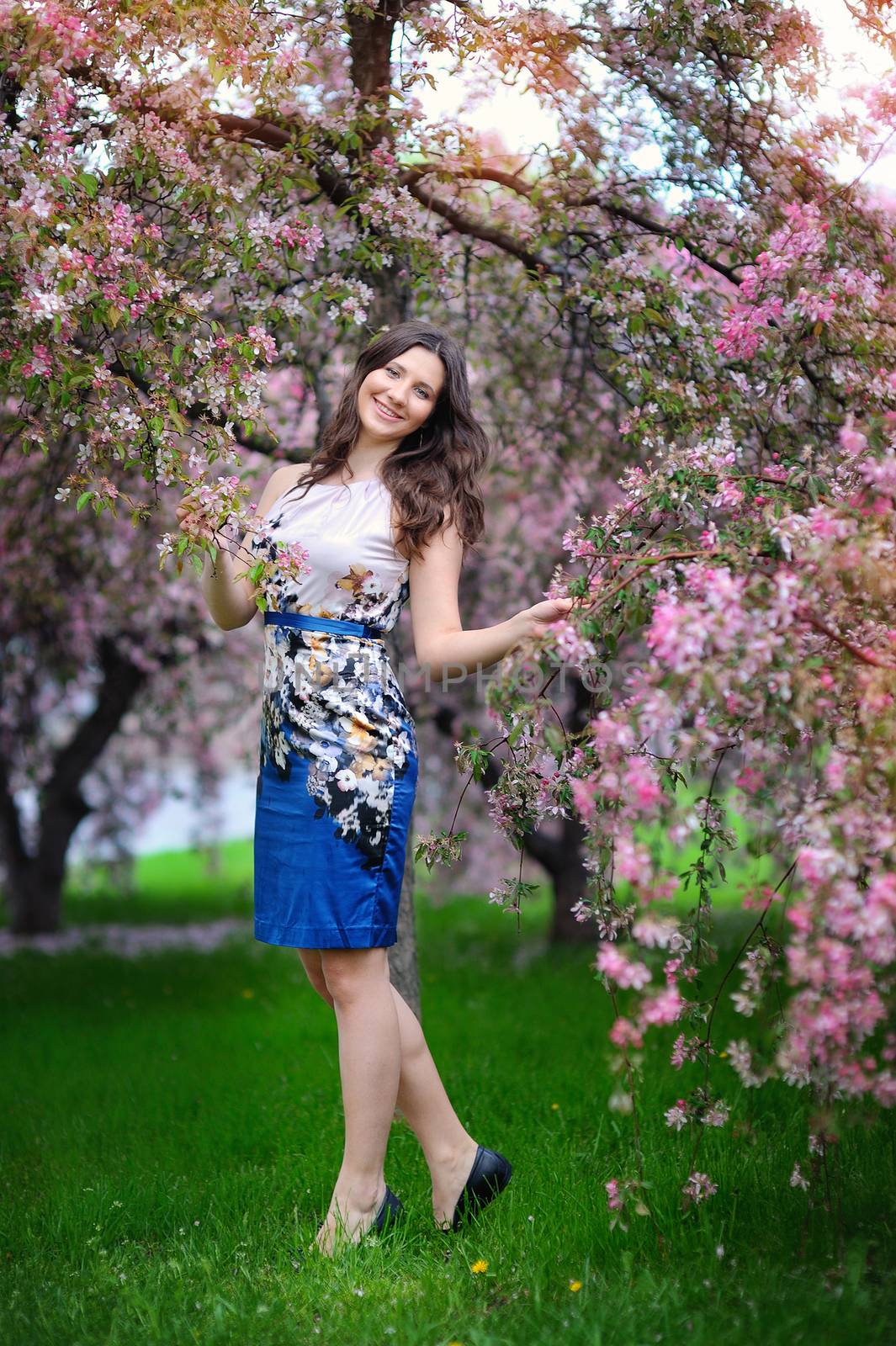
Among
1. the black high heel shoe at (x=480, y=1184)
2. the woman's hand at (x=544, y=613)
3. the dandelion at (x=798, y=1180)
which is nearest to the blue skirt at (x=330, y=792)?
the woman's hand at (x=544, y=613)

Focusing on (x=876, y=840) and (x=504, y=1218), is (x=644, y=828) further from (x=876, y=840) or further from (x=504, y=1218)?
(x=504, y=1218)

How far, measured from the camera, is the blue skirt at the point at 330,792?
2.44m

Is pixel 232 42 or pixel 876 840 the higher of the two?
pixel 232 42

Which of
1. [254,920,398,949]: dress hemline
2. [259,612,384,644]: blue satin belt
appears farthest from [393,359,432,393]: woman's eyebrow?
[254,920,398,949]: dress hemline

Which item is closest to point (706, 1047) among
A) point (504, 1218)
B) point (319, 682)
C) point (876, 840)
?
point (504, 1218)

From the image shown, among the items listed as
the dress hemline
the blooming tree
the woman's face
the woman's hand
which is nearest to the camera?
the blooming tree

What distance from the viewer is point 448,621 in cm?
251

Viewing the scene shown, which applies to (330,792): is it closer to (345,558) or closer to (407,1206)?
(345,558)

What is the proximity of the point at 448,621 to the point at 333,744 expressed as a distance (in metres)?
0.36

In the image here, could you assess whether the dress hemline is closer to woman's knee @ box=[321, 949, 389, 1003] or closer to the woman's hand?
woman's knee @ box=[321, 949, 389, 1003]

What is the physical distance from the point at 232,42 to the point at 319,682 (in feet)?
4.85

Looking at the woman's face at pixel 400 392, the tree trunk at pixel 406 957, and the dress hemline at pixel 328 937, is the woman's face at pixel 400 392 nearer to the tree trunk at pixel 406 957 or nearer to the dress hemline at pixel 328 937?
the dress hemline at pixel 328 937

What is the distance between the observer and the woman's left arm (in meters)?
2.29

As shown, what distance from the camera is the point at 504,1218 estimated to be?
2.56m
